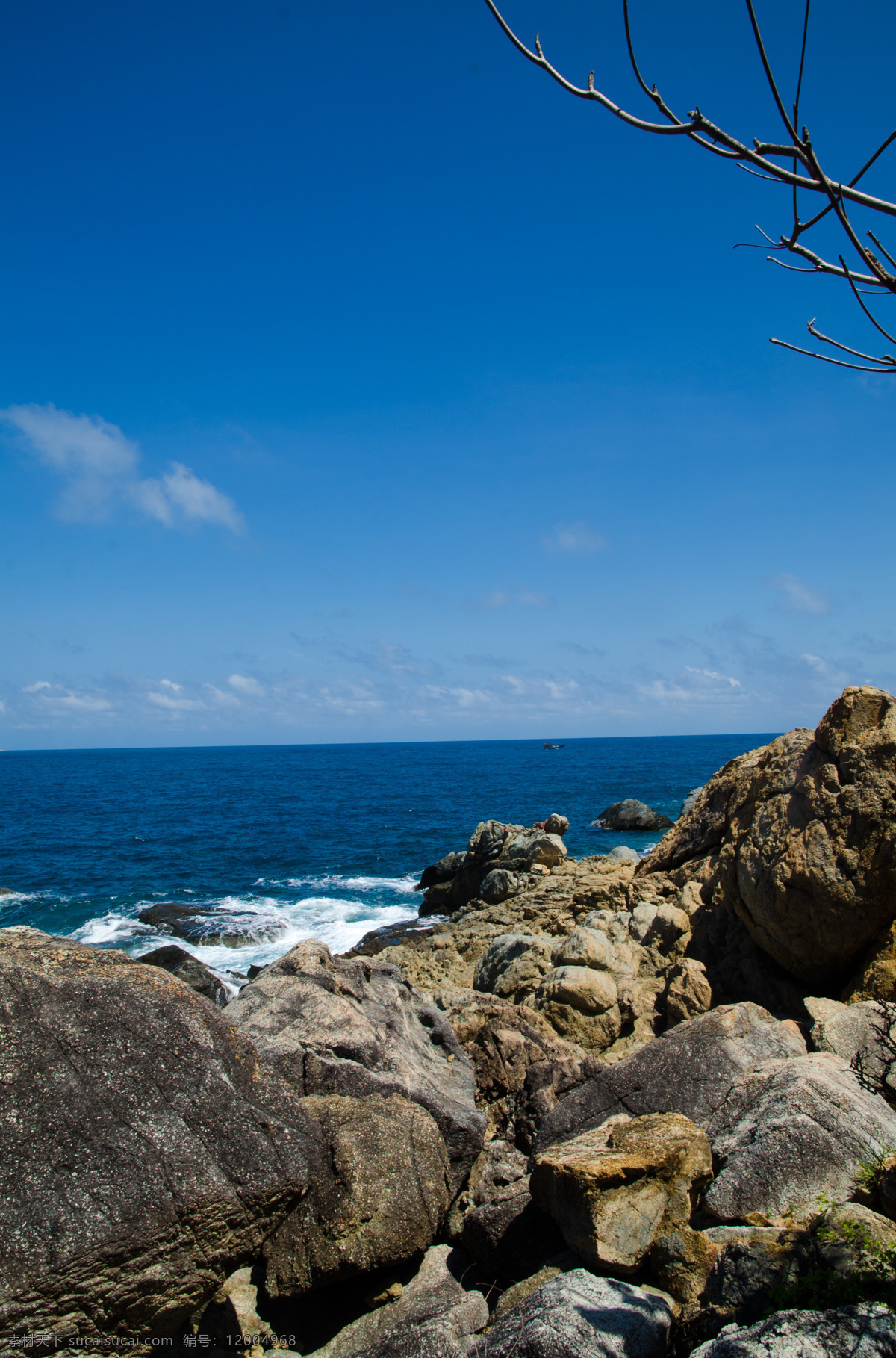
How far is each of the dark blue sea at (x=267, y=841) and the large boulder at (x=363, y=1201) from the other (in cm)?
1846

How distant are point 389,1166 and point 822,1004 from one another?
5.54 meters

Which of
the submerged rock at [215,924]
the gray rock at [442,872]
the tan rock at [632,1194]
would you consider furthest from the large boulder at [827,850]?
the gray rock at [442,872]

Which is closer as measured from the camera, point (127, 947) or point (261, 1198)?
point (261, 1198)

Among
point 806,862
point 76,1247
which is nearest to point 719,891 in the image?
point 806,862

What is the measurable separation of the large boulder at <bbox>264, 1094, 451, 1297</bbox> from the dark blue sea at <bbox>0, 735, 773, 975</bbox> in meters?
18.5

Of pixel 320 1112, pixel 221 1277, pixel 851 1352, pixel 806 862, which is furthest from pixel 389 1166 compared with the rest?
pixel 806 862

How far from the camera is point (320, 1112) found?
6820 millimetres

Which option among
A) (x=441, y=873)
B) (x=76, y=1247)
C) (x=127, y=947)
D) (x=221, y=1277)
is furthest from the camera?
(x=441, y=873)

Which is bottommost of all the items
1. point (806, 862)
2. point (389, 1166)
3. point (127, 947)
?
point (127, 947)

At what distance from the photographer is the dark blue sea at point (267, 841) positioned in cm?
3044

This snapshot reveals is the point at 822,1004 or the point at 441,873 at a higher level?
the point at 822,1004

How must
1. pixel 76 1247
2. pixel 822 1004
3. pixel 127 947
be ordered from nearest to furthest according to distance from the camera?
pixel 76 1247
pixel 822 1004
pixel 127 947

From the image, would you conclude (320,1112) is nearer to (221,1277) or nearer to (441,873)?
(221,1277)

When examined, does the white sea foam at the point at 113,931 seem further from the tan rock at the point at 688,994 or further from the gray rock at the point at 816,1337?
the gray rock at the point at 816,1337
